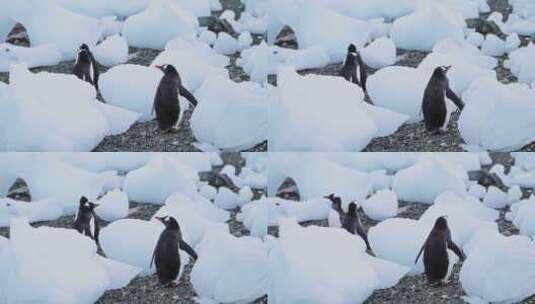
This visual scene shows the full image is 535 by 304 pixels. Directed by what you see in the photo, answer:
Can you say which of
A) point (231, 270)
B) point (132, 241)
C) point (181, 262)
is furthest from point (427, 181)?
point (132, 241)

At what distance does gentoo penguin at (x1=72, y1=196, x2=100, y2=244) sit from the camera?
3.79 meters

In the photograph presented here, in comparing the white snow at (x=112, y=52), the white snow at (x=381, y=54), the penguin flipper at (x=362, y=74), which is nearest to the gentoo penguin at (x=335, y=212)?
the penguin flipper at (x=362, y=74)

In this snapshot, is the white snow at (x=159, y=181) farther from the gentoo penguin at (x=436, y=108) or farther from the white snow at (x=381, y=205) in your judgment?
the gentoo penguin at (x=436, y=108)

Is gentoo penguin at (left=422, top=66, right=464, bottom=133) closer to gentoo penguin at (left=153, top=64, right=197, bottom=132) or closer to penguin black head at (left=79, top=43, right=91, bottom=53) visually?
gentoo penguin at (left=153, top=64, right=197, bottom=132)

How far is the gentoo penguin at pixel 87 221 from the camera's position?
3787 millimetres

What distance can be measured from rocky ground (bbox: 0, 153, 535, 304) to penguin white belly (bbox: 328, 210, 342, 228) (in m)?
0.04

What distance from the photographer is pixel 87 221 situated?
12.4 ft

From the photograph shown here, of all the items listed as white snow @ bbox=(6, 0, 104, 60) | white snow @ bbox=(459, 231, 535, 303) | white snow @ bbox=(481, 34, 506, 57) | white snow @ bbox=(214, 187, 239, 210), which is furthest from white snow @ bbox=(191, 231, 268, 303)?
white snow @ bbox=(481, 34, 506, 57)

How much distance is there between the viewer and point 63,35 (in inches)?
158

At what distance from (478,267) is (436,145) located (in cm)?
38

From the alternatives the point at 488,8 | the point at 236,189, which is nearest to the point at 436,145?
the point at 236,189

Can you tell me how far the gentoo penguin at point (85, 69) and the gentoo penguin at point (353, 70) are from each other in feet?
2.50

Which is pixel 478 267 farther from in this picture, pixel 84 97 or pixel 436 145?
pixel 84 97

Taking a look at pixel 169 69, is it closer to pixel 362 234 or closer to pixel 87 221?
pixel 87 221
